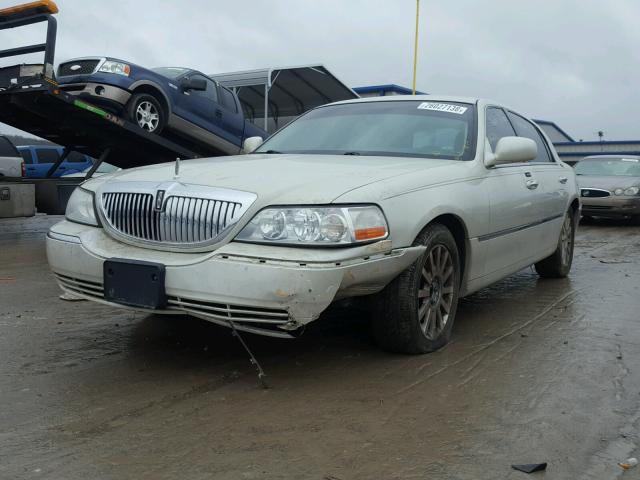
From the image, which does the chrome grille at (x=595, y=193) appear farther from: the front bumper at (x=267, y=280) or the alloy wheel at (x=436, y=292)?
the front bumper at (x=267, y=280)

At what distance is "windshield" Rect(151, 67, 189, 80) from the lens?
10500 millimetres

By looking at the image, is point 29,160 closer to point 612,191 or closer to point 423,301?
point 612,191

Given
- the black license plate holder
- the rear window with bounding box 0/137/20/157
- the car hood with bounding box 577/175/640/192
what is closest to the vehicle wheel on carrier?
the rear window with bounding box 0/137/20/157

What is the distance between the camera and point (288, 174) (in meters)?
3.70

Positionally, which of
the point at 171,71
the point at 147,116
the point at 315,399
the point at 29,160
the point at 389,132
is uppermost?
the point at 171,71

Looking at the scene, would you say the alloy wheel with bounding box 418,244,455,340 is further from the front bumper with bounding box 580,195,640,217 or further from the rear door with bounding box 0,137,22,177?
the front bumper with bounding box 580,195,640,217

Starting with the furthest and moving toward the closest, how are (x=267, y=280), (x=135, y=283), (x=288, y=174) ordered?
(x=288, y=174) → (x=135, y=283) → (x=267, y=280)

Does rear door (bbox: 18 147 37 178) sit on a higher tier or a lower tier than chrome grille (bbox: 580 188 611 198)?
higher

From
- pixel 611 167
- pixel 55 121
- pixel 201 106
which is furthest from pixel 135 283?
pixel 611 167

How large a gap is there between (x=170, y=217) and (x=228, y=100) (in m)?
8.32

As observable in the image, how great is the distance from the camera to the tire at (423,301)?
147 inches

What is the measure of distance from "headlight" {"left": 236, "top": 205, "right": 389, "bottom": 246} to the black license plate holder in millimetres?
446

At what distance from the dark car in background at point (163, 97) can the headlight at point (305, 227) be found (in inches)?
248

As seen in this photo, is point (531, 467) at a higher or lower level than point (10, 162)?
lower
